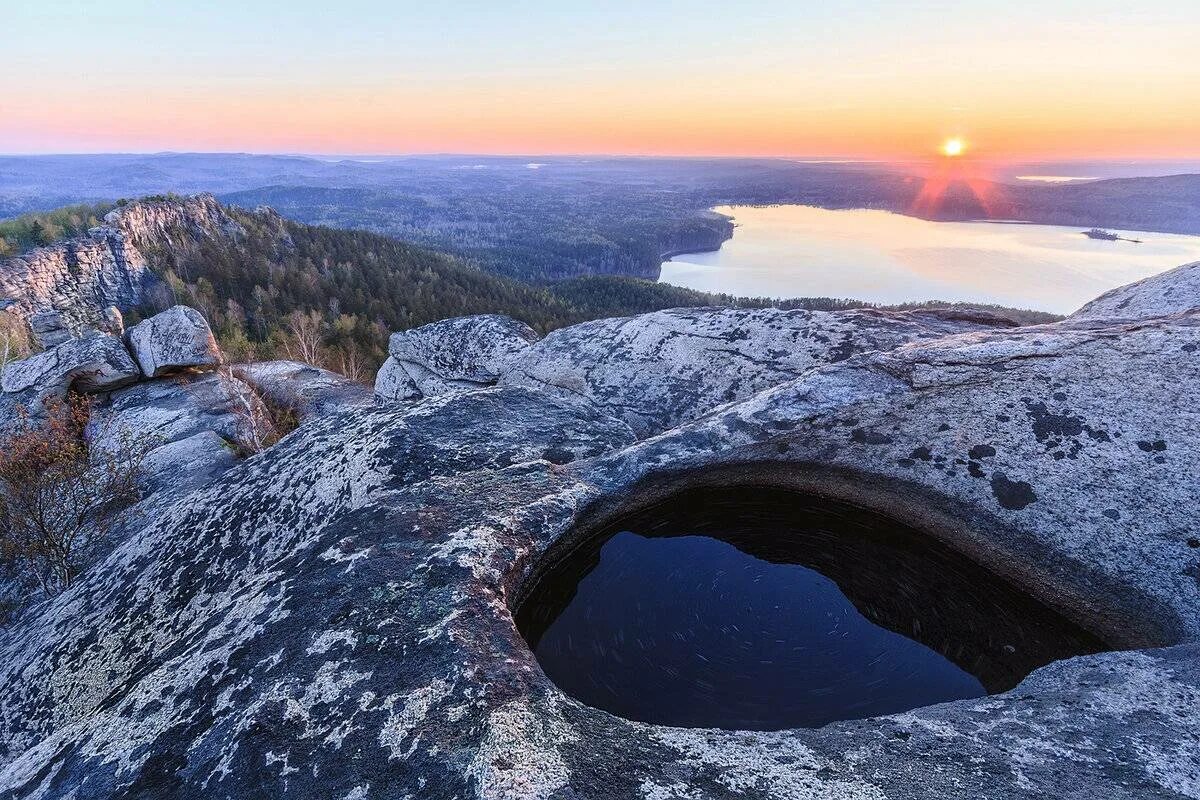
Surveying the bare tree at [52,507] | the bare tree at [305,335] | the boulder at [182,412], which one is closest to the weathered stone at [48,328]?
the boulder at [182,412]

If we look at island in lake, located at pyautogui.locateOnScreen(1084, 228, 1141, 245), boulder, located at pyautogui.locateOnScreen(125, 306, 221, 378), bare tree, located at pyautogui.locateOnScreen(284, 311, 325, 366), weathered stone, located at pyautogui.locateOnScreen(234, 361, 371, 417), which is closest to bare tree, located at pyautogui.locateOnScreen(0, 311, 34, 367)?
boulder, located at pyautogui.locateOnScreen(125, 306, 221, 378)

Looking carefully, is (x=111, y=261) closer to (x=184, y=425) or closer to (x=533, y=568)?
(x=184, y=425)

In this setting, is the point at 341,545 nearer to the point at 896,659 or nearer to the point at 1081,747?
the point at 896,659

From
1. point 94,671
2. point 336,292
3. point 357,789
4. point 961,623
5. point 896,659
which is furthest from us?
point 336,292

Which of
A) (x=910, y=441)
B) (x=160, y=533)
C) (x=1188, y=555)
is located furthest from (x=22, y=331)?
(x=1188, y=555)

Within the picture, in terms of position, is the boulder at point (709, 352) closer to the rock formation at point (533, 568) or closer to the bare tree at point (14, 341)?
the rock formation at point (533, 568)

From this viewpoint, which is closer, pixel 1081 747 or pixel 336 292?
pixel 1081 747
